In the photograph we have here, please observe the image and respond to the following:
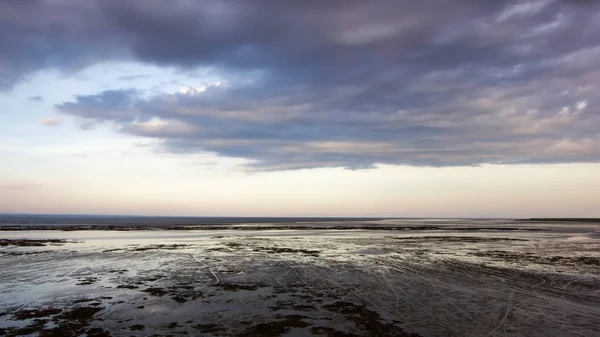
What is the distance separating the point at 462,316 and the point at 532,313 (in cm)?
269

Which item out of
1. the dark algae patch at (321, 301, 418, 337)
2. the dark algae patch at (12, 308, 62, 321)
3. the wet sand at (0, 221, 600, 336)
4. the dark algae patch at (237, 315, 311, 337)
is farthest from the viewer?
the dark algae patch at (12, 308, 62, 321)

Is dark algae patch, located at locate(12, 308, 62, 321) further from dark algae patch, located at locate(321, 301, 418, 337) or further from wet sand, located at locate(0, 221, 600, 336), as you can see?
dark algae patch, located at locate(321, 301, 418, 337)

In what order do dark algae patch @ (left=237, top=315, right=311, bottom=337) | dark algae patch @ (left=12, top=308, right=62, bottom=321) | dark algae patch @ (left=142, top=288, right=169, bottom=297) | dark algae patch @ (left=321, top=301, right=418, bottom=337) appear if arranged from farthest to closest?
1. dark algae patch @ (left=142, top=288, right=169, bottom=297)
2. dark algae patch @ (left=12, top=308, right=62, bottom=321)
3. dark algae patch @ (left=321, top=301, right=418, bottom=337)
4. dark algae patch @ (left=237, top=315, right=311, bottom=337)

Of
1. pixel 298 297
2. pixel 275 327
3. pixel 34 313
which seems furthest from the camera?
pixel 298 297

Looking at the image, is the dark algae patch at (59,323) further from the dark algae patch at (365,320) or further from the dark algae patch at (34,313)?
the dark algae patch at (365,320)

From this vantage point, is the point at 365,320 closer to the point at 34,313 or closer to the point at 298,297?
the point at 298,297

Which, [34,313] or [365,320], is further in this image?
[34,313]

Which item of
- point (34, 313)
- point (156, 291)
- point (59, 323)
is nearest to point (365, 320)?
point (156, 291)

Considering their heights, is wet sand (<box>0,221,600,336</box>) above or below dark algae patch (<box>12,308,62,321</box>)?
below

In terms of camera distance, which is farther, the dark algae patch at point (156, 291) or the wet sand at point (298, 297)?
the dark algae patch at point (156, 291)

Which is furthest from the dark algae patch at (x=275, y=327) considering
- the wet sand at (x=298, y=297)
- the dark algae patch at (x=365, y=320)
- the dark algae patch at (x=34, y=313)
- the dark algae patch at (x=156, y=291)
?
the dark algae patch at (x=34, y=313)

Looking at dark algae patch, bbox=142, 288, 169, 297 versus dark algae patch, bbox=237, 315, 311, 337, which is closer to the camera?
dark algae patch, bbox=237, 315, 311, 337

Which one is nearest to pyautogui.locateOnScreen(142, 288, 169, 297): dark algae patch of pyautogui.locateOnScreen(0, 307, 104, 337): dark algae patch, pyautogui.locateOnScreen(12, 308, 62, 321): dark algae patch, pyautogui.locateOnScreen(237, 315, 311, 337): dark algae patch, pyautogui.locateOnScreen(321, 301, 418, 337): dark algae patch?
pyautogui.locateOnScreen(0, 307, 104, 337): dark algae patch

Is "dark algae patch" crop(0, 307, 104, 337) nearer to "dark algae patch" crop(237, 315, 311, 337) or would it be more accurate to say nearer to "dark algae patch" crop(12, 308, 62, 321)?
"dark algae patch" crop(12, 308, 62, 321)
